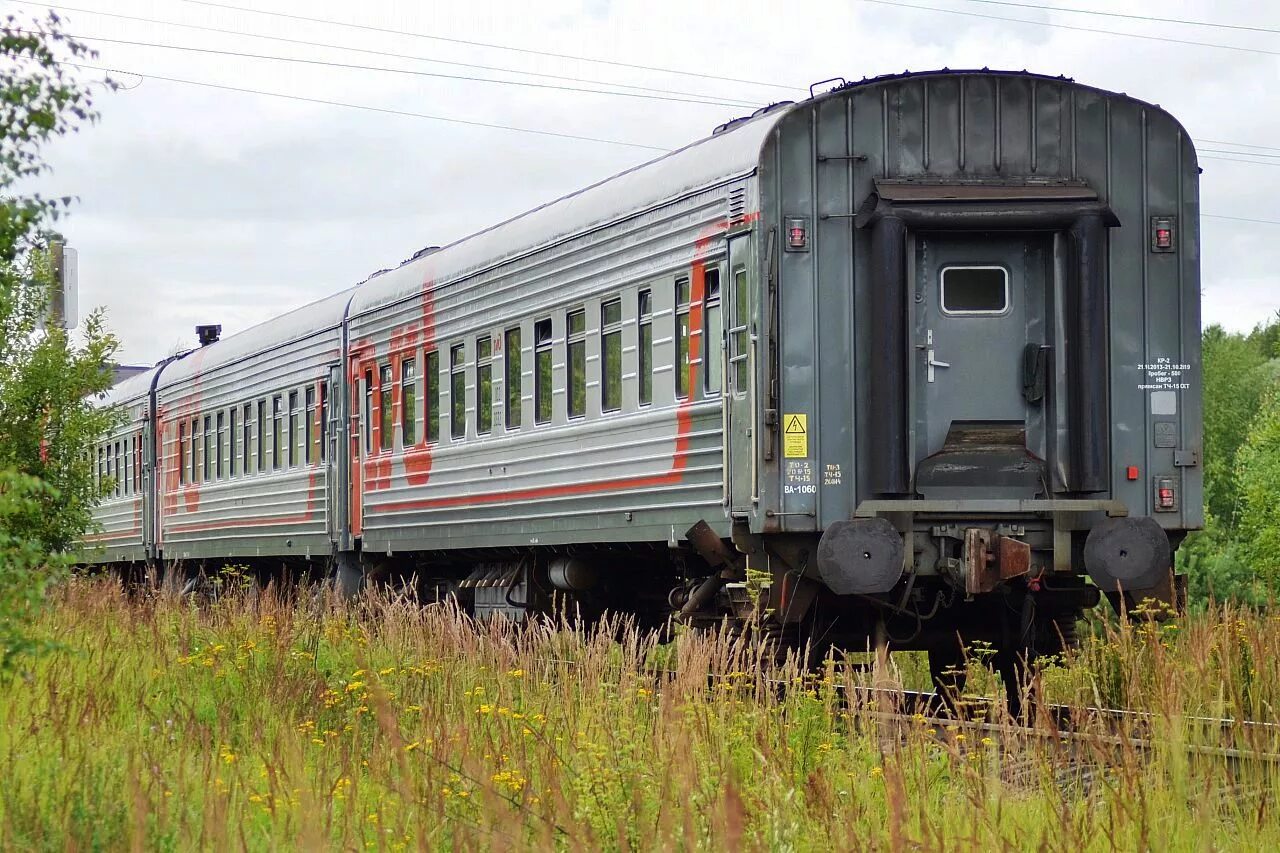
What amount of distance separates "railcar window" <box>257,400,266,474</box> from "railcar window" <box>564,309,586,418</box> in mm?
9362

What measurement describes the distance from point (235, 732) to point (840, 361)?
13.6 ft

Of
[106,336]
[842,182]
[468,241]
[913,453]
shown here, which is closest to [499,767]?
[913,453]

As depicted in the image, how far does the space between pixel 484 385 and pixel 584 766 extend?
9.40 meters

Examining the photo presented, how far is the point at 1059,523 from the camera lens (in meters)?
10.9

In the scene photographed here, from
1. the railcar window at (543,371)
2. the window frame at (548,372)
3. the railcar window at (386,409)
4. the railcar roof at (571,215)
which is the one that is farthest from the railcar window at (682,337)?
the railcar window at (386,409)

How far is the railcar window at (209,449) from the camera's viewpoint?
25094mm

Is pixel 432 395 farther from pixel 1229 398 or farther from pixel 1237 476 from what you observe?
pixel 1229 398

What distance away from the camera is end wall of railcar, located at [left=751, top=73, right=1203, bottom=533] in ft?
36.2

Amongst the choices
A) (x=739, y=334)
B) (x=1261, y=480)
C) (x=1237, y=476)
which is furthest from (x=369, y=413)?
(x=1237, y=476)

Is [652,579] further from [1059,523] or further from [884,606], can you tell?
[1059,523]

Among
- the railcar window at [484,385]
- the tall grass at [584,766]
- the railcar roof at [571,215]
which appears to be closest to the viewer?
the tall grass at [584,766]

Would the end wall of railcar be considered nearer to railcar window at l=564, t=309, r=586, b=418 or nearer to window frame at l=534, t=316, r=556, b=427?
railcar window at l=564, t=309, r=586, b=418

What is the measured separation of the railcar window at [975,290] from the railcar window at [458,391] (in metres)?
5.99

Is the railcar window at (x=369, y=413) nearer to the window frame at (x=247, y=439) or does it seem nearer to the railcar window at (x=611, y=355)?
the window frame at (x=247, y=439)
